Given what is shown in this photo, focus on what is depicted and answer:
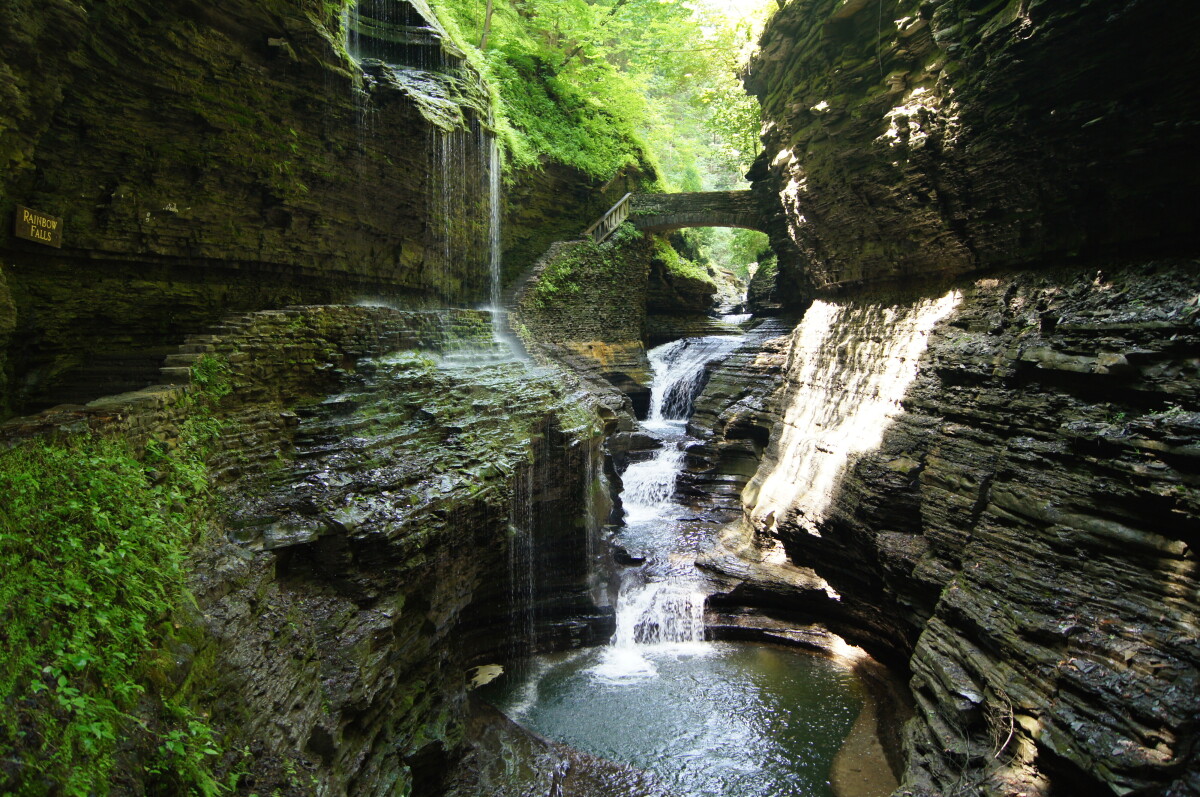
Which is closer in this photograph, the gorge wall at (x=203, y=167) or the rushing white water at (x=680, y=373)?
the gorge wall at (x=203, y=167)

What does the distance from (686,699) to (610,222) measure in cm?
1672

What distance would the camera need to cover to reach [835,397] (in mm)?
11289

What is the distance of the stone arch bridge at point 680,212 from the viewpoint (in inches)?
798

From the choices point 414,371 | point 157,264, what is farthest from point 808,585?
point 157,264

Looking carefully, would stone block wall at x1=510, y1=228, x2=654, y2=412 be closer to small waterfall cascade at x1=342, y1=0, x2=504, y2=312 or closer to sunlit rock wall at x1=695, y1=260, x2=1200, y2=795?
small waterfall cascade at x1=342, y1=0, x2=504, y2=312

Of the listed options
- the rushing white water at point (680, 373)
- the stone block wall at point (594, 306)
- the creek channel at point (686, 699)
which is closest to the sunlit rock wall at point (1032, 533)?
the creek channel at point (686, 699)

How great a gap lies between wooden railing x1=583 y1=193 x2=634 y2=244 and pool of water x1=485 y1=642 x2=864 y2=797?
14.9 m

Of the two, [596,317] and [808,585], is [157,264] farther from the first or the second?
[596,317]

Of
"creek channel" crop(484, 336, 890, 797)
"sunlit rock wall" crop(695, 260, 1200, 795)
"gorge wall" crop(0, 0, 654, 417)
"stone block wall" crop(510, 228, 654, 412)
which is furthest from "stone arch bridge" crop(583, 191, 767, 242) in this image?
"creek channel" crop(484, 336, 890, 797)

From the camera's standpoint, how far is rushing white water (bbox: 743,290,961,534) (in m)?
9.57

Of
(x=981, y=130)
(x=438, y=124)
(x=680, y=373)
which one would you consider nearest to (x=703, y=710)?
(x=981, y=130)

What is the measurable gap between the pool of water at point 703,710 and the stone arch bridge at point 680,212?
15.0 metres

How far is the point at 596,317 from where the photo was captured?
20.3 m

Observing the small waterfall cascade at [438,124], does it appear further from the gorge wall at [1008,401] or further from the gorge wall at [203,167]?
the gorge wall at [1008,401]
